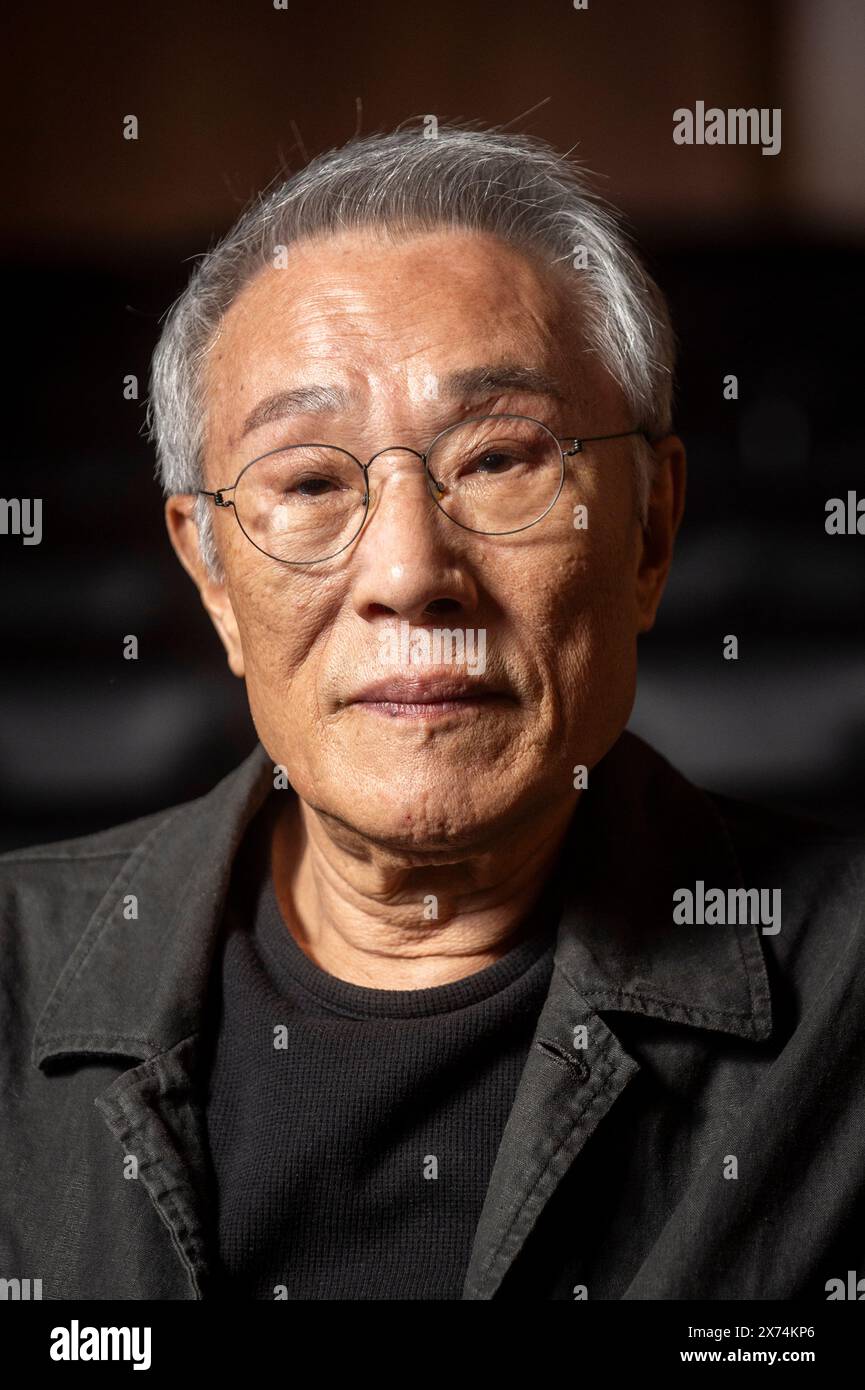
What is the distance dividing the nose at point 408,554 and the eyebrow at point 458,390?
0.20 feet

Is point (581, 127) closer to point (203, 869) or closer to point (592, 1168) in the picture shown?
point (203, 869)

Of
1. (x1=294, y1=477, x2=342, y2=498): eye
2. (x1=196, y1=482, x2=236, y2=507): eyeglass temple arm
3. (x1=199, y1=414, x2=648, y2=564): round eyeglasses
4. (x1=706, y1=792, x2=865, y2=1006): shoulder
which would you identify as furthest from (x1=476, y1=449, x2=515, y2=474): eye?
(x1=706, y1=792, x2=865, y2=1006): shoulder

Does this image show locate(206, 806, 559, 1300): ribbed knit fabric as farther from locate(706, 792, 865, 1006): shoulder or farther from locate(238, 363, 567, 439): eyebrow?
locate(238, 363, 567, 439): eyebrow

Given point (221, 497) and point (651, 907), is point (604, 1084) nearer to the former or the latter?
point (651, 907)

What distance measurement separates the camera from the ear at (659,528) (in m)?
1.38

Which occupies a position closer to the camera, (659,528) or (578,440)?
(578,440)

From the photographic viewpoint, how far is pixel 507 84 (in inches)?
63.3

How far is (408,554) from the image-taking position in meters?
1.15

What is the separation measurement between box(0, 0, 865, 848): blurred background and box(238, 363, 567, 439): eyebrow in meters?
0.49

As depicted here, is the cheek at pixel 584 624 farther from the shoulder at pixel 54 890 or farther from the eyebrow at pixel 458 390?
the shoulder at pixel 54 890

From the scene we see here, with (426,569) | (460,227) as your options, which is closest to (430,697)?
(426,569)

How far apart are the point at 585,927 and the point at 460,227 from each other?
645 millimetres
